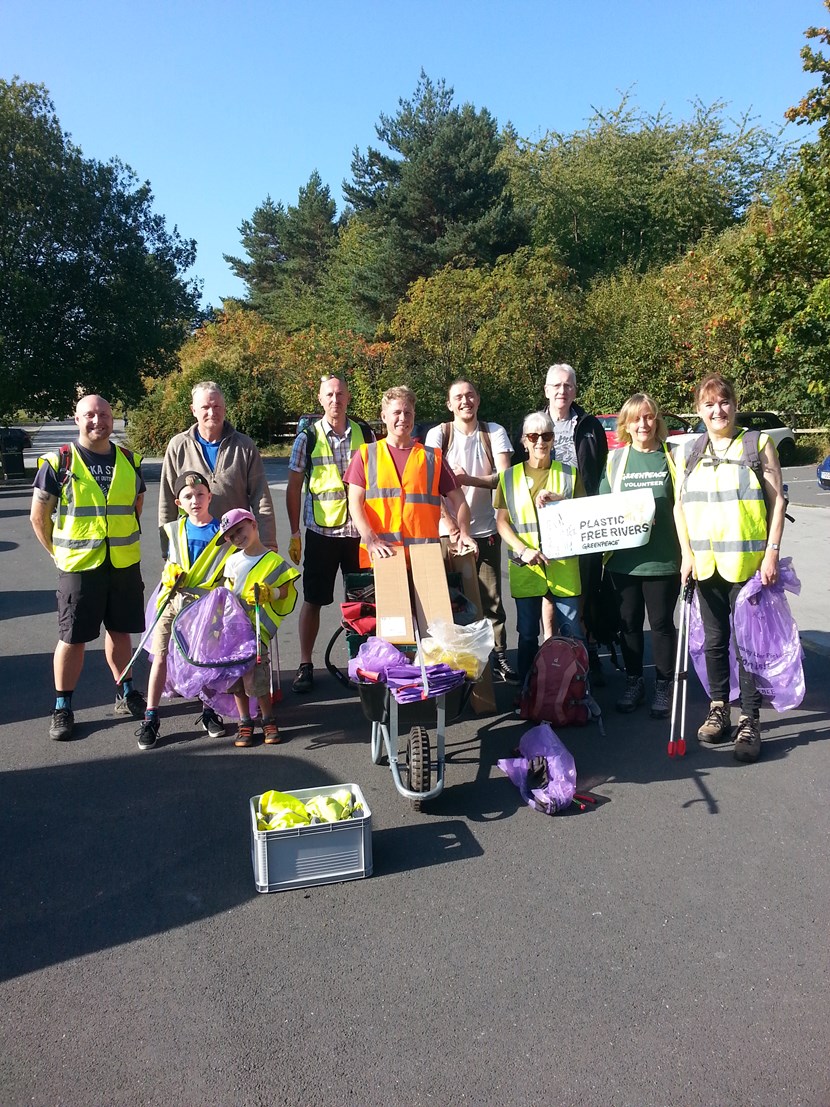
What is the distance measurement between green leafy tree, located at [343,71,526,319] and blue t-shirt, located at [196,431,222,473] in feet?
99.9

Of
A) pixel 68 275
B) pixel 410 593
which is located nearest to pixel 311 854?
pixel 410 593

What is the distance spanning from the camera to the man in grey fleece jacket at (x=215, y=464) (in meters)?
5.38

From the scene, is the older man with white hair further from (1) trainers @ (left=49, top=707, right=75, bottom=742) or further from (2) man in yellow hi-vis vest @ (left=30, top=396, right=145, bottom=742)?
(1) trainers @ (left=49, top=707, right=75, bottom=742)

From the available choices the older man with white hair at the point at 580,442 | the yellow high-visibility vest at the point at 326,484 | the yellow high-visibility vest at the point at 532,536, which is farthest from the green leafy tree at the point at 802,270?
the yellow high-visibility vest at the point at 326,484

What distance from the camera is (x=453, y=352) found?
28.3m

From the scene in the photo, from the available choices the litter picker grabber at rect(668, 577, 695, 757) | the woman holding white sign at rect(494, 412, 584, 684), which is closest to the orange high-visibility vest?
the woman holding white sign at rect(494, 412, 584, 684)

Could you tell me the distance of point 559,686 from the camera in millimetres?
5285

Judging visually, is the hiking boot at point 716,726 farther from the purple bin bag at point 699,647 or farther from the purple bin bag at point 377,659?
the purple bin bag at point 377,659

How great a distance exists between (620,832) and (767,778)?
1064mm

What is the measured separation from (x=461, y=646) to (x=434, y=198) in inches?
1356

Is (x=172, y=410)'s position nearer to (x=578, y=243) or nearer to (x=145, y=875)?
(x=578, y=243)

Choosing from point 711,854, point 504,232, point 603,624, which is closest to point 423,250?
point 504,232

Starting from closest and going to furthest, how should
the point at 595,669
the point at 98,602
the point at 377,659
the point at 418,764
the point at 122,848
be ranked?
the point at 122,848 → the point at 418,764 → the point at 377,659 → the point at 98,602 → the point at 595,669

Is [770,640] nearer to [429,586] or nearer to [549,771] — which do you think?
[549,771]
